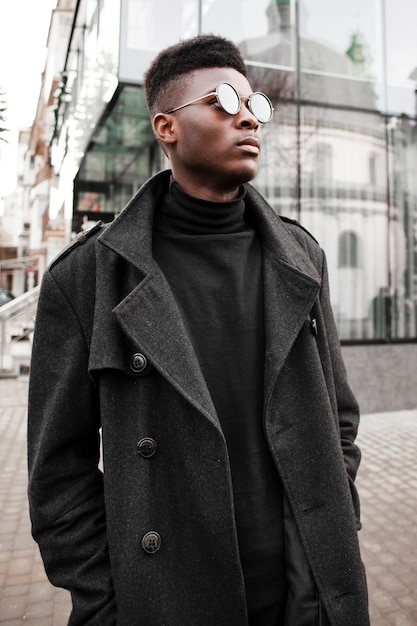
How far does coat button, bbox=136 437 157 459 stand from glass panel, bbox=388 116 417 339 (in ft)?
28.3

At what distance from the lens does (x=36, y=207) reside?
106ft

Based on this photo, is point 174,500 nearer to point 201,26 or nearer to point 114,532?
point 114,532

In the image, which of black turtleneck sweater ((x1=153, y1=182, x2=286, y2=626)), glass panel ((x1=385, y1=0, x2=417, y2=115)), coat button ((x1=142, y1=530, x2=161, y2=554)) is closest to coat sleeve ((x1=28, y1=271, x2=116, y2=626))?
coat button ((x1=142, y1=530, x2=161, y2=554))

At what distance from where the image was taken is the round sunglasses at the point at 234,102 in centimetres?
143

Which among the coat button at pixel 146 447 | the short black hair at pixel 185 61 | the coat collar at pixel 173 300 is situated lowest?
the coat button at pixel 146 447

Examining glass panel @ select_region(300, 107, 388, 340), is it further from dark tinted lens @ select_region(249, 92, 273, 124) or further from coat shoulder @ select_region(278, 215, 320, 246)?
dark tinted lens @ select_region(249, 92, 273, 124)

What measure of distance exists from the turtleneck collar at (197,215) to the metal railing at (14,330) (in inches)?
416

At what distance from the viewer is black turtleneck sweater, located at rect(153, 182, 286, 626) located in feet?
4.50

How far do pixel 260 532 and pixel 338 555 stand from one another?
0.22 m

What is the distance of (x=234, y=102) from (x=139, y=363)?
76 centimetres

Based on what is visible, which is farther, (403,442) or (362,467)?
(403,442)

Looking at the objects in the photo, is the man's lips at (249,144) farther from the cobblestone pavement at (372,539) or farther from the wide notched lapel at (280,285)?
the cobblestone pavement at (372,539)

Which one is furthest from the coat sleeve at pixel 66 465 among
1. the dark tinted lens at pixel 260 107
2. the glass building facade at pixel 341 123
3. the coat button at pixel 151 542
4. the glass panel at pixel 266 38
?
the glass panel at pixel 266 38

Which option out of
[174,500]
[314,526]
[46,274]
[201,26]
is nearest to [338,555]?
[314,526]
